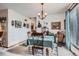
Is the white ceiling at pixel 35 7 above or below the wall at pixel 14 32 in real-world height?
above

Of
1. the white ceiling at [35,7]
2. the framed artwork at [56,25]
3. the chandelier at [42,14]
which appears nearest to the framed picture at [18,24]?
the white ceiling at [35,7]

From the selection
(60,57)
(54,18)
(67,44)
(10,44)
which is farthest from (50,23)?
(10,44)

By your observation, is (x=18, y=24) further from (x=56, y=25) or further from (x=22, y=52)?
(x=56, y=25)

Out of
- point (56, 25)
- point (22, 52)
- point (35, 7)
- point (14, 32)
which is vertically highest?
point (35, 7)

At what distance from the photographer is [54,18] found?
219cm

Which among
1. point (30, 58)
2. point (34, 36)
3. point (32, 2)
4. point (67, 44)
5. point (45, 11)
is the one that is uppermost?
point (32, 2)

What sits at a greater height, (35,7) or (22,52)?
(35,7)

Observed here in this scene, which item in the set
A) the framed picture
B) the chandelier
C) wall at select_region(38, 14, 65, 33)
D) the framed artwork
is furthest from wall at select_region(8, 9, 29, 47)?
the framed artwork

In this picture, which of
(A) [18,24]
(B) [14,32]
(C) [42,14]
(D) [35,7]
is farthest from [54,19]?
(B) [14,32]

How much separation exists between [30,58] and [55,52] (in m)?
0.48

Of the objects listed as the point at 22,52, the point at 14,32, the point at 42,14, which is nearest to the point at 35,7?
the point at 42,14

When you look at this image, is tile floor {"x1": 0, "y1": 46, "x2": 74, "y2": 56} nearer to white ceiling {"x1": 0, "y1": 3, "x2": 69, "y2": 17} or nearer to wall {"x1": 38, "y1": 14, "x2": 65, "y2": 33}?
wall {"x1": 38, "y1": 14, "x2": 65, "y2": 33}

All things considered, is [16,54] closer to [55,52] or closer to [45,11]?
[55,52]

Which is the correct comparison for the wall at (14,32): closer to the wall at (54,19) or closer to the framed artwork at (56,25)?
the wall at (54,19)
